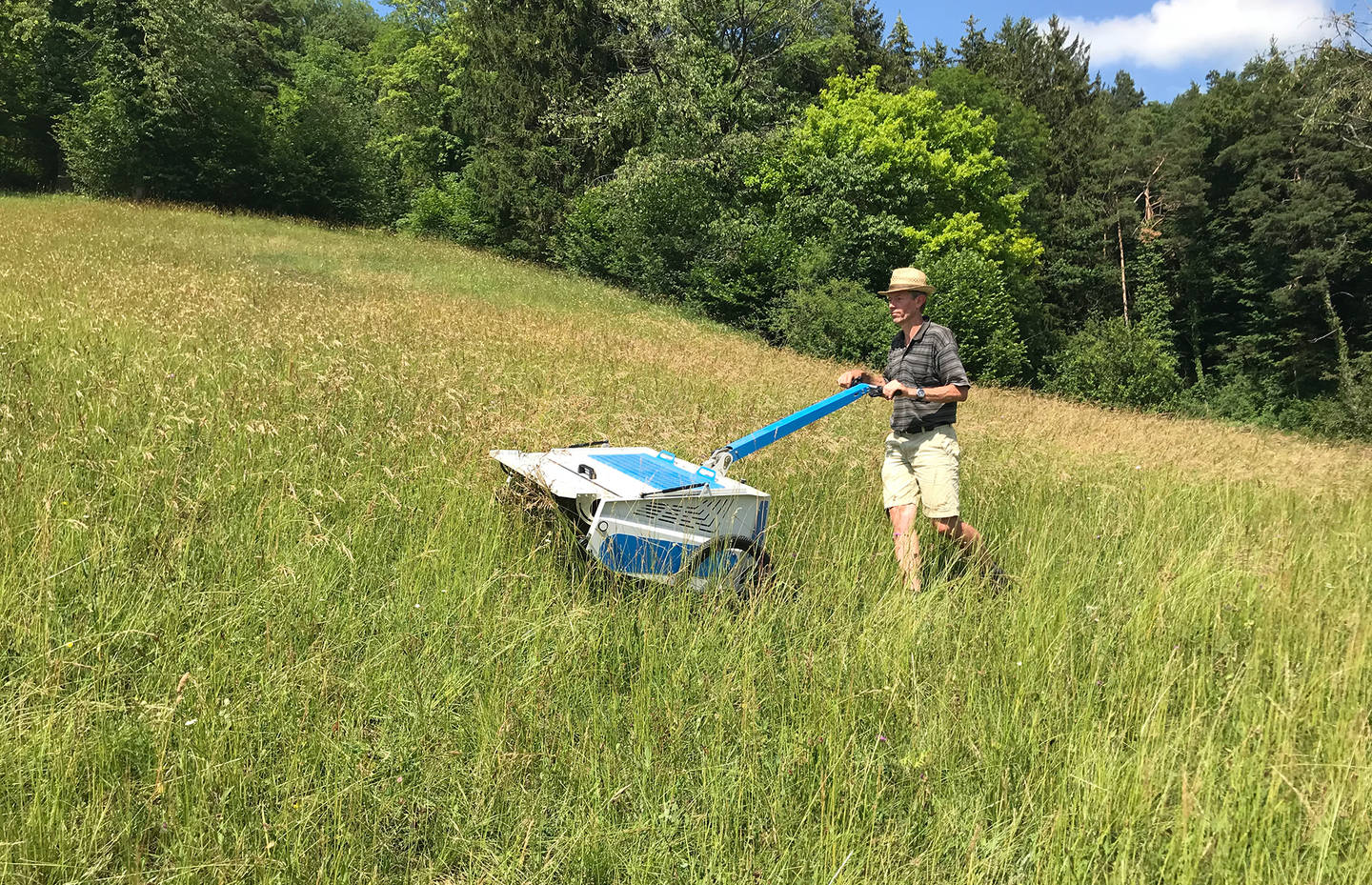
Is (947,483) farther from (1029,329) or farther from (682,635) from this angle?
(1029,329)

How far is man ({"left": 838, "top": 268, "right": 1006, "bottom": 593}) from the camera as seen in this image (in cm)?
439

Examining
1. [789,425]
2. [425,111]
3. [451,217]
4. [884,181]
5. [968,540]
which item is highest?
[425,111]

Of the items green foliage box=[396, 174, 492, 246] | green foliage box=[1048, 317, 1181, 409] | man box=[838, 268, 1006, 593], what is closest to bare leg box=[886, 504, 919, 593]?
man box=[838, 268, 1006, 593]

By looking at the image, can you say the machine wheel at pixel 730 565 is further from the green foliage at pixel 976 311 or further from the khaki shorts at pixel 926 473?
the green foliage at pixel 976 311

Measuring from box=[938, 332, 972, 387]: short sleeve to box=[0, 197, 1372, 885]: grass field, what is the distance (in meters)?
1.14

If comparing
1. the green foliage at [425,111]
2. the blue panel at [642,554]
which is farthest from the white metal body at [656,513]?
the green foliage at [425,111]

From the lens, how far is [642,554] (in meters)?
3.29

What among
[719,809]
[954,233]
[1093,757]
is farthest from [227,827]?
[954,233]

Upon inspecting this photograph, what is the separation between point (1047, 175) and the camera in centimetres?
4059

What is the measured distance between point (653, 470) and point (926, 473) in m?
1.85

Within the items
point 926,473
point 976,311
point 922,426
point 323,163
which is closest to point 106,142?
point 323,163

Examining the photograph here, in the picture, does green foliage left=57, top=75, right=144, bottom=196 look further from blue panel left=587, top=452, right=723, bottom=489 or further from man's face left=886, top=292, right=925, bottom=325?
man's face left=886, top=292, right=925, bottom=325

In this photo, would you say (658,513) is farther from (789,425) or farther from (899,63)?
(899,63)

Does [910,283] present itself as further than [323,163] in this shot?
No
